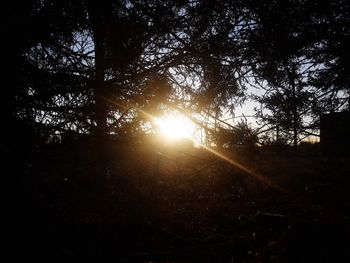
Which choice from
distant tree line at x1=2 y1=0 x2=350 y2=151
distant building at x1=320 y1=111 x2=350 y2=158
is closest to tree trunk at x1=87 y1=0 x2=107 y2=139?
distant tree line at x1=2 y1=0 x2=350 y2=151

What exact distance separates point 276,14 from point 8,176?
11.8 ft

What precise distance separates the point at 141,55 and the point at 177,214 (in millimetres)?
4679

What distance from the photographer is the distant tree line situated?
383 centimetres

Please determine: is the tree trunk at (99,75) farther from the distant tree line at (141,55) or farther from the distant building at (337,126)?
the distant building at (337,126)

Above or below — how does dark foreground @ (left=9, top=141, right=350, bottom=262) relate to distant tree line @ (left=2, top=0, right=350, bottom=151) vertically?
below

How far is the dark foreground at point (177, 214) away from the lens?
139 inches

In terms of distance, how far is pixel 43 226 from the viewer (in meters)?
3.71

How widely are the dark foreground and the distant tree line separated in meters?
0.38

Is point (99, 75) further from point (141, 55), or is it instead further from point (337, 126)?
point (337, 126)

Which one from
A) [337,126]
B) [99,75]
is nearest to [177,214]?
[337,126]

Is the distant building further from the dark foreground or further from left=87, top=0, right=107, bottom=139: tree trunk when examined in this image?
left=87, top=0, right=107, bottom=139: tree trunk

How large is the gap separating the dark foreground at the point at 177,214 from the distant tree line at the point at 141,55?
384 mm

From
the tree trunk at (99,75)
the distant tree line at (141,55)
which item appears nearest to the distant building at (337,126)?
the distant tree line at (141,55)

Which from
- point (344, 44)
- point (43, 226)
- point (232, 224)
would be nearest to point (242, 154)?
point (43, 226)
